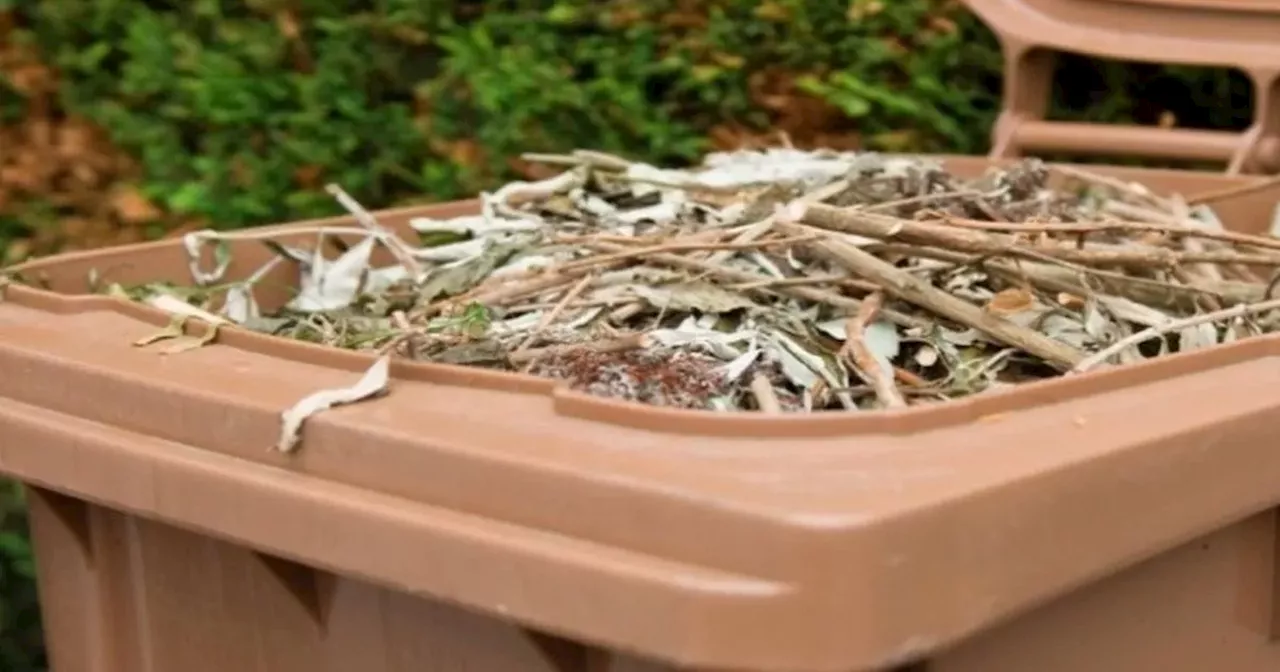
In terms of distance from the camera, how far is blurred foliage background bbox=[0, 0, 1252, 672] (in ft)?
5.36

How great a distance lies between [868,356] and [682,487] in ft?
0.85

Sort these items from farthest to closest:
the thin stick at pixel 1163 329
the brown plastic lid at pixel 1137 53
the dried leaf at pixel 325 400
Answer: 1. the brown plastic lid at pixel 1137 53
2. the thin stick at pixel 1163 329
3. the dried leaf at pixel 325 400

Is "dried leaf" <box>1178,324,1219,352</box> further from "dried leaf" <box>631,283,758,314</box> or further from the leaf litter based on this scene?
"dried leaf" <box>631,283,758,314</box>

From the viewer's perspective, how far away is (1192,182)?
145 centimetres

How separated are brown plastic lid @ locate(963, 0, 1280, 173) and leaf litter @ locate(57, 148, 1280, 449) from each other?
15.6 inches

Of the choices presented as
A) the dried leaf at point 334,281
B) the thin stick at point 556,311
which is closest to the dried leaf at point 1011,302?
the thin stick at point 556,311

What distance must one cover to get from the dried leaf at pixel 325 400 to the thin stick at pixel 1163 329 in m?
0.35

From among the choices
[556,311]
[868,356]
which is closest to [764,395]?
[868,356]

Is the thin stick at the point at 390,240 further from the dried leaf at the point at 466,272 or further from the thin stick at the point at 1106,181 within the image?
the thin stick at the point at 1106,181

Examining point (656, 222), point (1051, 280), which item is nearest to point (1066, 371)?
point (1051, 280)

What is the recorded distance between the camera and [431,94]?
68.4 inches

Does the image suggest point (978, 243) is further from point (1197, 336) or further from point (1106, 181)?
point (1106, 181)

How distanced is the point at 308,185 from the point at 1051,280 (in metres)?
0.93

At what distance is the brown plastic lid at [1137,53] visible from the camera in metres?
1.56
